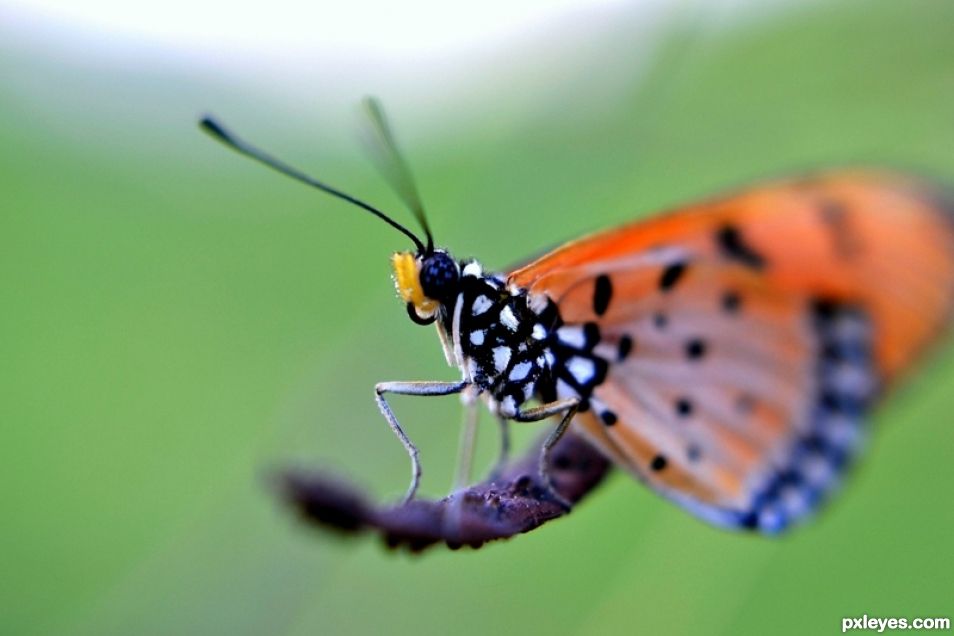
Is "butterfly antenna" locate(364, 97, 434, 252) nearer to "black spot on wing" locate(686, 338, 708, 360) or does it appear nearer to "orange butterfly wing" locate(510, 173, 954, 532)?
"orange butterfly wing" locate(510, 173, 954, 532)

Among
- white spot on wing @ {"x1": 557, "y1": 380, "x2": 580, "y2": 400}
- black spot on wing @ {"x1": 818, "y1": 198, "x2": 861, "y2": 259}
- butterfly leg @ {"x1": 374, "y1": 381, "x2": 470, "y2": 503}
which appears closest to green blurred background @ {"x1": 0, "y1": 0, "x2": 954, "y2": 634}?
butterfly leg @ {"x1": 374, "y1": 381, "x2": 470, "y2": 503}

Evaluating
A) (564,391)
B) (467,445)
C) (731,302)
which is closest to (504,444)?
(467,445)

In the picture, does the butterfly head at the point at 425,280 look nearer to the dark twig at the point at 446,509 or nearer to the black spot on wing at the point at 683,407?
the dark twig at the point at 446,509

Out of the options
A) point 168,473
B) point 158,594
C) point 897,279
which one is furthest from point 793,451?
point 168,473

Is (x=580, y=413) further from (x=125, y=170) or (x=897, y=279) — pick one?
(x=125, y=170)

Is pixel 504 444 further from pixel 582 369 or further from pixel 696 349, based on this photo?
pixel 696 349

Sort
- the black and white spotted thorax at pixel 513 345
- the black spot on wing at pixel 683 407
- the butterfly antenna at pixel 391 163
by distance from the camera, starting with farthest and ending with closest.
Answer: the black spot on wing at pixel 683 407
the black and white spotted thorax at pixel 513 345
the butterfly antenna at pixel 391 163

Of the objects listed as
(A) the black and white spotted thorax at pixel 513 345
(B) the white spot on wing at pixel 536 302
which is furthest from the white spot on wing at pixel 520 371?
(B) the white spot on wing at pixel 536 302
